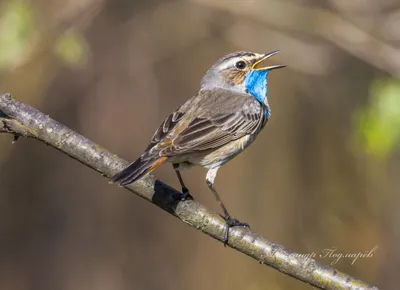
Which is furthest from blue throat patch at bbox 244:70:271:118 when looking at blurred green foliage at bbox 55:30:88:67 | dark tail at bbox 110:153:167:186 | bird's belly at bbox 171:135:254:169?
dark tail at bbox 110:153:167:186

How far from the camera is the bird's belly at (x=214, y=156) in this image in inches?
205

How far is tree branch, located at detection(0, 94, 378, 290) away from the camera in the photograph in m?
4.07

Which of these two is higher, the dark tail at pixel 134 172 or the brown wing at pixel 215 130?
the brown wing at pixel 215 130

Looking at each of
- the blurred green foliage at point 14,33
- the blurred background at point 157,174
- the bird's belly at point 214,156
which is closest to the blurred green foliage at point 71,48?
the blurred green foliage at point 14,33

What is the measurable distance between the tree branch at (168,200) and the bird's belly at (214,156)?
0.78 meters

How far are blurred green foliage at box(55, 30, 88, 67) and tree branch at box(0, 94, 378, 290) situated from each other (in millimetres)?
1739

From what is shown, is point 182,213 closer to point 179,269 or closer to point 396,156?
point 396,156

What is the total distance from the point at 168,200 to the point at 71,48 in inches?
85.2

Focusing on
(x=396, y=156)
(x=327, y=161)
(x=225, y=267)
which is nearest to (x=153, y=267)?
(x=225, y=267)

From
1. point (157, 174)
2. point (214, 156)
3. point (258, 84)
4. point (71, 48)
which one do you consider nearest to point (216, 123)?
point (214, 156)

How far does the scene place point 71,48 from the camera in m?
5.94

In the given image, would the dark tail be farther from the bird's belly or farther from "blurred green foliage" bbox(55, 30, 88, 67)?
"blurred green foliage" bbox(55, 30, 88, 67)

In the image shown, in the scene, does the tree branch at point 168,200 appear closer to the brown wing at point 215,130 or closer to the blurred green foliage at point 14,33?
the brown wing at point 215,130

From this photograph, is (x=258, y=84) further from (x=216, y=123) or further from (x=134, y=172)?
(x=134, y=172)
